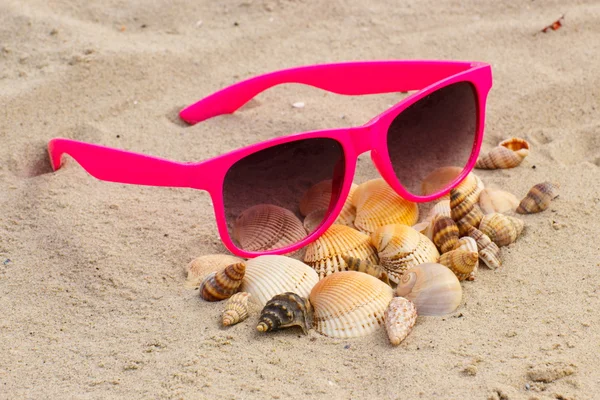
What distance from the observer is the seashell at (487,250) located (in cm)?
237

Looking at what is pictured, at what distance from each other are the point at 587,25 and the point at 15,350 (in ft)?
10.8

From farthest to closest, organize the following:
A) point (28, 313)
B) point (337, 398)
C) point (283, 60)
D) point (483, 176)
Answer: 1. point (283, 60)
2. point (483, 176)
3. point (28, 313)
4. point (337, 398)

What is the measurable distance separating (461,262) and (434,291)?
17 centimetres

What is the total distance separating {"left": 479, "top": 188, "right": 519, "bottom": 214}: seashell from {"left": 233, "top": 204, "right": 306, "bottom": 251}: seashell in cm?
68

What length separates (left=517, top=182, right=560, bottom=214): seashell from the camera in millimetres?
2617

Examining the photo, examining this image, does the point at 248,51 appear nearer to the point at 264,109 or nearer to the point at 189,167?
the point at 264,109

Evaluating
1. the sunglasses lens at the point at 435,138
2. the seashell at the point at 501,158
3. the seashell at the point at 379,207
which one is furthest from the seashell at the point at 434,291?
the seashell at the point at 501,158

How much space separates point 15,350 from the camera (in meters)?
2.04

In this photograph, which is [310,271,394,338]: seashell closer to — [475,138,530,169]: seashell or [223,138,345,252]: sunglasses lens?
[223,138,345,252]: sunglasses lens

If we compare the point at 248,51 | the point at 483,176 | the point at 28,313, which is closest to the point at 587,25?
the point at 483,176

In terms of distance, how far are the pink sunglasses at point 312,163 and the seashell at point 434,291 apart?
0.45m

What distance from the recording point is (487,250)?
2.38 m

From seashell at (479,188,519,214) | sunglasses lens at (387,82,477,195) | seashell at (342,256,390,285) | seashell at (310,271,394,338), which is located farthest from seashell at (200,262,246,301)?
seashell at (479,188,519,214)

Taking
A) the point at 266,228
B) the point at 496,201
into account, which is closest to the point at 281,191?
the point at 266,228
